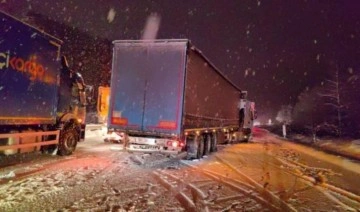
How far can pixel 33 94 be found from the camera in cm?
1119

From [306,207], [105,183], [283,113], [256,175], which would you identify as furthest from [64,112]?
[283,113]

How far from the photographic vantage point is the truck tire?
43.0ft

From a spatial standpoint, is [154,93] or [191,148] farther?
[191,148]

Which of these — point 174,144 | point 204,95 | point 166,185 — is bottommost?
point 166,185

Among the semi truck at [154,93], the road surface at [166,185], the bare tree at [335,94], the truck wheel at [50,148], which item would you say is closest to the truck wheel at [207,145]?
the road surface at [166,185]

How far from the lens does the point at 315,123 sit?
4875cm

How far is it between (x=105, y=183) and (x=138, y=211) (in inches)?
98.0

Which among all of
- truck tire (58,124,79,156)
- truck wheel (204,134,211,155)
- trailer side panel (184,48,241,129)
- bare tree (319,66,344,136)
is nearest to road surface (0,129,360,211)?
truck tire (58,124,79,156)

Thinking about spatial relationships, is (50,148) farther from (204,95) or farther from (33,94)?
(204,95)

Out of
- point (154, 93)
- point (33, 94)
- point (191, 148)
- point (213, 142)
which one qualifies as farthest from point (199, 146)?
point (33, 94)

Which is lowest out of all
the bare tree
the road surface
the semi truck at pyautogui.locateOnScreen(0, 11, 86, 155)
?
the road surface

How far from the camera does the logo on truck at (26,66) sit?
31.8 feet

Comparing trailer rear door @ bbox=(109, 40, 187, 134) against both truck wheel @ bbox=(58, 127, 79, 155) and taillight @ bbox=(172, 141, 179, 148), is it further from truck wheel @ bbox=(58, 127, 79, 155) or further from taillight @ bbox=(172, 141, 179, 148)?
truck wheel @ bbox=(58, 127, 79, 155)

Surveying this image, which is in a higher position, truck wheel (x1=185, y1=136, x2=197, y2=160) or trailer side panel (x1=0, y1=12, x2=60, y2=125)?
trailer side panel (x1=0, y1=12, x2=60, y2=125)
